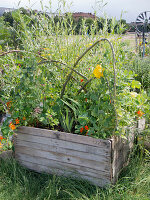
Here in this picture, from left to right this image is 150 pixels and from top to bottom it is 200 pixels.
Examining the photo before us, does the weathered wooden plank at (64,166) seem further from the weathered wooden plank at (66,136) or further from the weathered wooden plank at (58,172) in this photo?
the weathered wooden plank at (66,136)

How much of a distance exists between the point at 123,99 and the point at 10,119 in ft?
2.92

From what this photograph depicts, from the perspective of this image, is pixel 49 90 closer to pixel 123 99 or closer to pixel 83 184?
pixel 123 99

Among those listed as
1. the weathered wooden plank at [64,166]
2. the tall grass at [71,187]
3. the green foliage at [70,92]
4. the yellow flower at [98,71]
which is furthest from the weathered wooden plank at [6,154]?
the yellow flower at [98,71]

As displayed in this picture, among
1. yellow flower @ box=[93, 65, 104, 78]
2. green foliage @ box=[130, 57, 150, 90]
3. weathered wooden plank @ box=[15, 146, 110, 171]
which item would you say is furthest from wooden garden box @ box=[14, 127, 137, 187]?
green foliage @ box=[130, 57, 150, 90]

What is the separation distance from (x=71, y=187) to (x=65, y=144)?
300 millimetres

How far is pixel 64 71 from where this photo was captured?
73.0 inches

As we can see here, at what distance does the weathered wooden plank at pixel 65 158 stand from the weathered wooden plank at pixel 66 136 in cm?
13

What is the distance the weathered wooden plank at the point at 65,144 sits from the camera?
5.05 feet

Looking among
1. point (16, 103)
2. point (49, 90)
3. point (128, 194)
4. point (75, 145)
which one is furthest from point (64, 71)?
point (128, 194)

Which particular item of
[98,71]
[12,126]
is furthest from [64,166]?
[98,71]

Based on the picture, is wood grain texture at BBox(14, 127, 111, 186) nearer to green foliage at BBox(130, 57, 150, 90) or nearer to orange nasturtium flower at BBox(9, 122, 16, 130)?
orange nasturtium flower at BBox(9, 122, 16, 130)

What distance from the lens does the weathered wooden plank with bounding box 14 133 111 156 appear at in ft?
5.05

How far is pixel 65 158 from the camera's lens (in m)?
1.71

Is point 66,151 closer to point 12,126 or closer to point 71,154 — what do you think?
point 71,154
